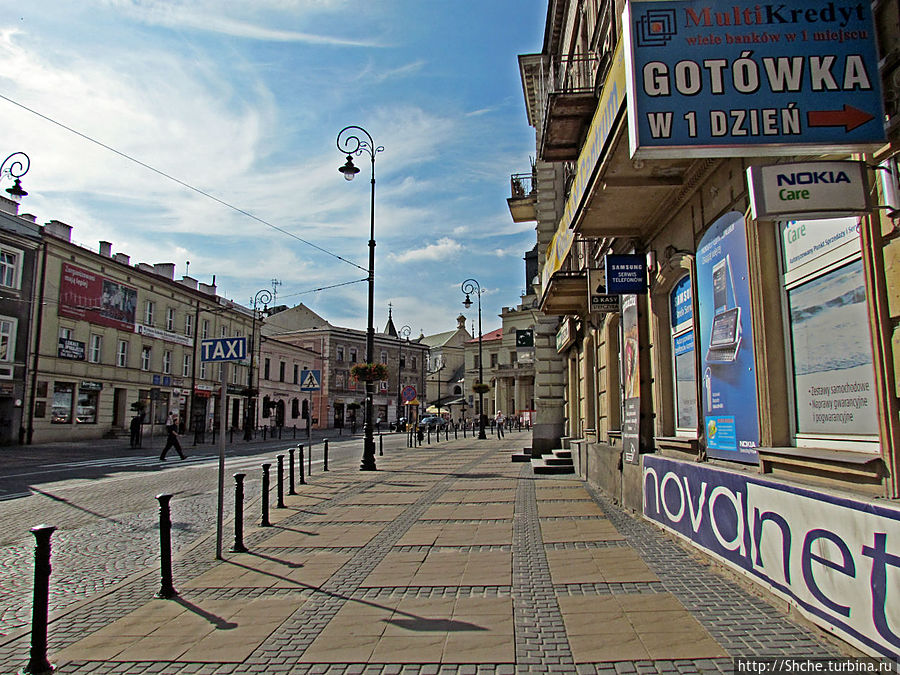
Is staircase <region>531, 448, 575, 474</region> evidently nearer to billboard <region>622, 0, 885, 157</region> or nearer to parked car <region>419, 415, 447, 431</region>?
billboard <region>622, 0, 885, 157</region>

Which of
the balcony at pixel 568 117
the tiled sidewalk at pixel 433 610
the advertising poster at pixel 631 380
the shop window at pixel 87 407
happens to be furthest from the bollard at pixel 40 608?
the shop window at pixel 87 407

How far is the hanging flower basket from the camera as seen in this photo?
18.6m

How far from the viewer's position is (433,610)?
5.16 m

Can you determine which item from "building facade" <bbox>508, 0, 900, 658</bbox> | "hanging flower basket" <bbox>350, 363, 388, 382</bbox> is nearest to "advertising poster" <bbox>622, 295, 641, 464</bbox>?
"building facade" <bbox>508, 0, 900, 658</bbox>

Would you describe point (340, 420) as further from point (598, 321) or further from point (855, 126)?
point (855, 126)

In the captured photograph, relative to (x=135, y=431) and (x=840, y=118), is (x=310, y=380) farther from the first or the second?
(x=135, y=431)

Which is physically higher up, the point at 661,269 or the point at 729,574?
the point at 661,269

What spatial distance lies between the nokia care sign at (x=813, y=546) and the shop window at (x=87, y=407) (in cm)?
3292

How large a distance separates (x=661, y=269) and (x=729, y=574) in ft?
14.3

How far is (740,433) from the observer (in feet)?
20.7

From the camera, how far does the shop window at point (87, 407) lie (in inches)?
1254

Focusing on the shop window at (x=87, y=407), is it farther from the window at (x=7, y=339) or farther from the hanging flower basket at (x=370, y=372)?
the hanging flower basket at (x=370, y=372)

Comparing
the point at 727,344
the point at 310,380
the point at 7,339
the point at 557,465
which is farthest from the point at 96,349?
the point at 727,344

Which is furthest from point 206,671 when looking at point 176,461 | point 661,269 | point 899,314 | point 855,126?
point 176,461
